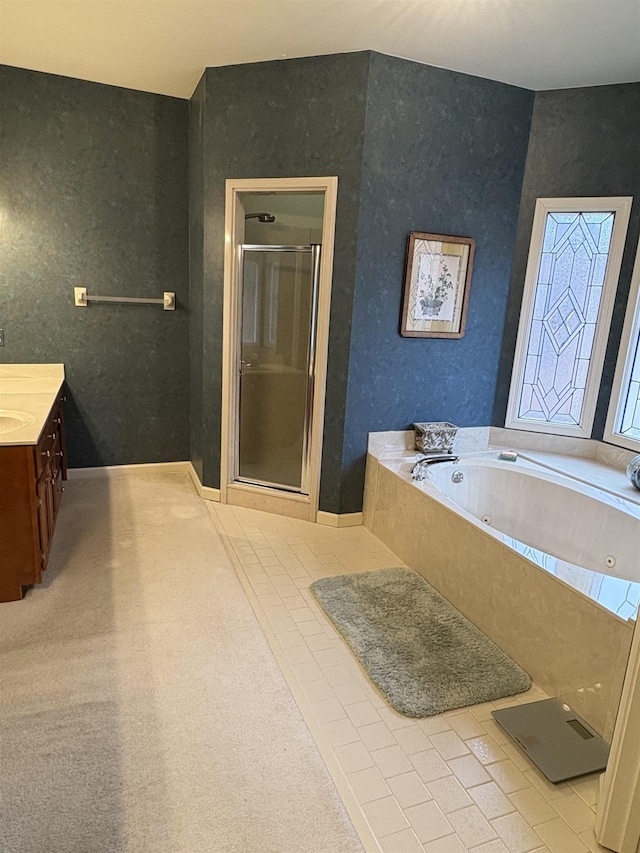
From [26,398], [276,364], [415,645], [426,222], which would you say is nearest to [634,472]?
[415,645]

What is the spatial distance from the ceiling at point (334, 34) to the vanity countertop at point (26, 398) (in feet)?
6.01

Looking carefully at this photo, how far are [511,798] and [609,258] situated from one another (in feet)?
9.59

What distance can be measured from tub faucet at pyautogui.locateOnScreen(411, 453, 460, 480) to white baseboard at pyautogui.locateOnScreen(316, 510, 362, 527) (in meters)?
0.57

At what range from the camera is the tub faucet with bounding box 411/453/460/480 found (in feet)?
10.0

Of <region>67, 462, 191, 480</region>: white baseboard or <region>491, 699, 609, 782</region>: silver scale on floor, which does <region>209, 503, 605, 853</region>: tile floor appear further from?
<region>67, 462, 191, 480</region>: white baseboard

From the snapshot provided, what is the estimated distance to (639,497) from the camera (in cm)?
287

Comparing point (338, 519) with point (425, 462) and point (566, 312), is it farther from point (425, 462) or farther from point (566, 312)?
point (566, 312)

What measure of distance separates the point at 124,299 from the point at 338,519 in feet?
6.86

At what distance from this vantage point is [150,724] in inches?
72.2

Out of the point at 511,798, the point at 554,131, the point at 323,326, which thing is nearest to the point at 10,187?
the point at 323,326

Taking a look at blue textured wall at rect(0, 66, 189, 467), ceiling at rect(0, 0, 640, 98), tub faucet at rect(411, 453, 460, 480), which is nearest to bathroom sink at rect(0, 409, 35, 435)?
blue textured wall at rect(0, 66, 189, 467)

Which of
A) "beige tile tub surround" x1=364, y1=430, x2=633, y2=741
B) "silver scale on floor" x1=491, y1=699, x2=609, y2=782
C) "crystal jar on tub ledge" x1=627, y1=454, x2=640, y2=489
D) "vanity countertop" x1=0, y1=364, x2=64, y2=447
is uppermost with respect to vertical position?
"vanity countertop" x1=0, y1=364, x2=64, y2=447

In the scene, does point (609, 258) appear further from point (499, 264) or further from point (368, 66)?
point (368, 66)

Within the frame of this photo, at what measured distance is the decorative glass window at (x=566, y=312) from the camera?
330cm
